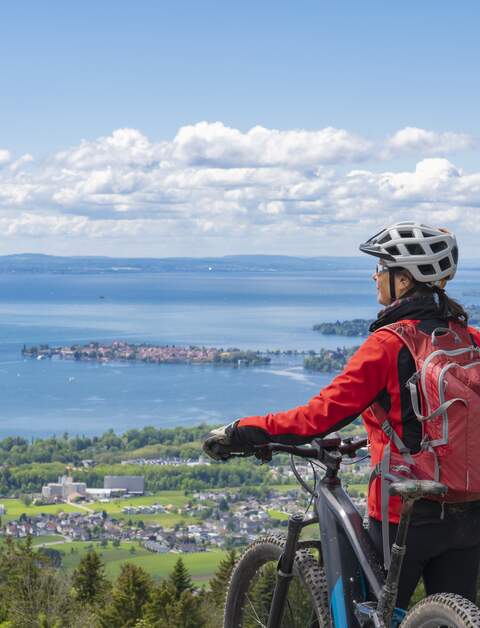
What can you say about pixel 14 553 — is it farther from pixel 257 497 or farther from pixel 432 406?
pixel 257 497

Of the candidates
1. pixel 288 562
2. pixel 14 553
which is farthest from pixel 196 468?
pixel 288 562

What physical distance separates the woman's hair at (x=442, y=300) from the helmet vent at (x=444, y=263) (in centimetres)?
7

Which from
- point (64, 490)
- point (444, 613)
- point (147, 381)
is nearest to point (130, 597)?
point (444, 613)

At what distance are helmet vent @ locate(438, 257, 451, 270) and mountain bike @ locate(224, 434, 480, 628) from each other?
0.67m

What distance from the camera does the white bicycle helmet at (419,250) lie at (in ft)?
10.3

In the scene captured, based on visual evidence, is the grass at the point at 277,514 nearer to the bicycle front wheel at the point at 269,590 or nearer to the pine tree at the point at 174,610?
the pine tree at the point at 174,610

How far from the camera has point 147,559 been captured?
41750mm

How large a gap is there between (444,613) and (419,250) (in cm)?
107

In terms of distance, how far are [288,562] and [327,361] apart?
108004mm

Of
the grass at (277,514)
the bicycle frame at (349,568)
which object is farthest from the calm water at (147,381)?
the bicycle frame at (349,568)

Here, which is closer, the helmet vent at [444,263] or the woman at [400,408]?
the woman at [400,408]

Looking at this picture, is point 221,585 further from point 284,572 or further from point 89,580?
point 284,572

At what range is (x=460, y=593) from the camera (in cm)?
316

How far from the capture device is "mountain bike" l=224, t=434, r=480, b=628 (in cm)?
284
